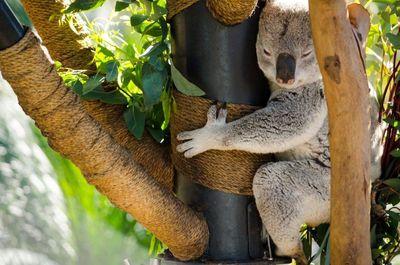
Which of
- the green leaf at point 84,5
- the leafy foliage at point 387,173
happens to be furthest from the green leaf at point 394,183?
the green leaf at point 84,5

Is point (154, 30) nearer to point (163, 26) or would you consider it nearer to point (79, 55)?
point (163, 26)

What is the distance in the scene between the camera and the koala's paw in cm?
199

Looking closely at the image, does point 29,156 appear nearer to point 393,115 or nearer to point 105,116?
point 105,116

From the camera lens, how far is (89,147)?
179cm

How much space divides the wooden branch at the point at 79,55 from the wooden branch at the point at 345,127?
61cm

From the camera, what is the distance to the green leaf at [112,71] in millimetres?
1938

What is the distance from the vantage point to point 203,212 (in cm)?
208

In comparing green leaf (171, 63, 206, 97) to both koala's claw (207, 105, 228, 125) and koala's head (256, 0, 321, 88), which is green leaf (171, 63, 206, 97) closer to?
koala's claw (207, 105, 228, 125)

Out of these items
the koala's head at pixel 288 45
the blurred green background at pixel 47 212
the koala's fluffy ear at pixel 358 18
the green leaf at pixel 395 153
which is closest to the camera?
the koala's fluffy ear at pixel 358 18

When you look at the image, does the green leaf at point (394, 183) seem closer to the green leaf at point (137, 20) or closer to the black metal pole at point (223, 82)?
the black metal pole at point (223, 82)

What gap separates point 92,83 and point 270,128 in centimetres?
44

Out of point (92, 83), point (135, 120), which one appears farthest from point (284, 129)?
point (92, 83)

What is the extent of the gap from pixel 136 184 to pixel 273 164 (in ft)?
1.21

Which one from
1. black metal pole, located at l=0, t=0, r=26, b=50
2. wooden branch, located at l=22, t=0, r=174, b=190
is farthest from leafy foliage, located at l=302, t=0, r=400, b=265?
black metal pole, located at l=0, t=0, r=26, b=50
